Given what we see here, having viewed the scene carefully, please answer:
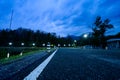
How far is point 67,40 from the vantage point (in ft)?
577

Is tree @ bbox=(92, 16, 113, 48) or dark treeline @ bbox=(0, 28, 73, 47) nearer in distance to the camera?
tree @ bbox=(92, 16, 113, 48)

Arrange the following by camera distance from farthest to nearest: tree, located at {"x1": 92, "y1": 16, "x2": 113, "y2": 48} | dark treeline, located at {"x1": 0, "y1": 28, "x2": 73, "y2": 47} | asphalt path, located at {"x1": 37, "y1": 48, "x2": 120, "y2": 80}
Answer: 1. dark treeline, located at {"x1": 0, "y1": 28, "x2": 73, "y2": 47}
2. tree, located at {"x1": 92, "y1": 16, "x2": 113, "y2": 48}
3. asphalt path, located at {"x1": 37, "y1": 48, "x2": 120, "y2": 80}

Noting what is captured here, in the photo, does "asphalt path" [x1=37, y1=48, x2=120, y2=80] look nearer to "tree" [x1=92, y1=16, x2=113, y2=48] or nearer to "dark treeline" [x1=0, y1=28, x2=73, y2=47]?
"tree" [x1=92, y1=16, x2=113, y2=48]

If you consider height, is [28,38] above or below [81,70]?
above

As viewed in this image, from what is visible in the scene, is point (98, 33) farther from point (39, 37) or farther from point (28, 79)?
point (28, 79)

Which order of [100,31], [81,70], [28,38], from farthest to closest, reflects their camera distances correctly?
[28,38] → [100,31] → [81,70]

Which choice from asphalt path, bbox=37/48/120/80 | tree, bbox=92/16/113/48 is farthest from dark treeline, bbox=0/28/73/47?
asphalt path, bbox=37/48/120/80

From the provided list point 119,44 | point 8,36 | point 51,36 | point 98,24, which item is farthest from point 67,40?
point 119,44

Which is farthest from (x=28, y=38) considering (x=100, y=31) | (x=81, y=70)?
(x=81, y=70)

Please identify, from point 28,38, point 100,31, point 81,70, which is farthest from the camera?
point 28,38

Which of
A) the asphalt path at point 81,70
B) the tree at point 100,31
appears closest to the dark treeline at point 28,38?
the tree at point 100,31

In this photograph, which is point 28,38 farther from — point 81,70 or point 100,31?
point 81,70

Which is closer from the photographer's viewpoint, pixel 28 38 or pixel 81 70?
pixel 81 70

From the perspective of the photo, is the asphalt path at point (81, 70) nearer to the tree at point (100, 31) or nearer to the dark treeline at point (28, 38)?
the tree at point (100, 31)
